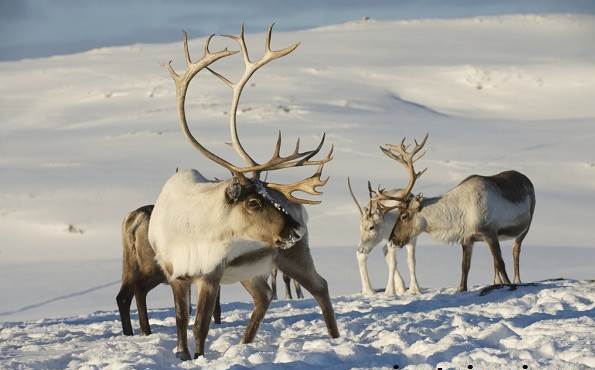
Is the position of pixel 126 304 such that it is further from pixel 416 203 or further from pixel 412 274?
pixel 416 203

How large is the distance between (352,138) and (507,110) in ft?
49.0

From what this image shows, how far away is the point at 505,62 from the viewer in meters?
59.4

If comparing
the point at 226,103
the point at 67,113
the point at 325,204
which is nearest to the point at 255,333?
the point at 325,204

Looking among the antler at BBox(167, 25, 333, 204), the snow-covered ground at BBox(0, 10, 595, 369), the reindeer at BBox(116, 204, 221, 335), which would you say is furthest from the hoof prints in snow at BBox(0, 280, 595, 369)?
A: the antler at BBox(167, 25, 333, 204)

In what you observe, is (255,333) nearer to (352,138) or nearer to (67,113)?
(352,138)

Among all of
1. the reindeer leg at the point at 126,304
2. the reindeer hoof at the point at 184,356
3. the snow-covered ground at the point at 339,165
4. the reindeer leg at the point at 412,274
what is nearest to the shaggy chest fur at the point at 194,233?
the reindeer hoof at the point at 184,356

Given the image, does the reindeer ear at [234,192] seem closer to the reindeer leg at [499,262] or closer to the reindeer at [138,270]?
the reindeer at [138,270]

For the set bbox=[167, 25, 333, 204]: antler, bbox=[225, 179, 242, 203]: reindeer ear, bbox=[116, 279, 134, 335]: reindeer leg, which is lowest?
bbox=[116, 279, 134, 335]: reindeer leg

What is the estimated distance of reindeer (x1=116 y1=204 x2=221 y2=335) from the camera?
33.9 ft

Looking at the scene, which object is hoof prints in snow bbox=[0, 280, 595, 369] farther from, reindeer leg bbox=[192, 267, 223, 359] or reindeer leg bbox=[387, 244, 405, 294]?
reindeer leg bbox=[387, 244, 405, 294]

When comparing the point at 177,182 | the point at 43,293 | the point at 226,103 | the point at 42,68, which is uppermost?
the point at 42,68

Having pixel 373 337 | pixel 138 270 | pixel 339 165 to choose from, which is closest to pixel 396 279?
pixel 138 270

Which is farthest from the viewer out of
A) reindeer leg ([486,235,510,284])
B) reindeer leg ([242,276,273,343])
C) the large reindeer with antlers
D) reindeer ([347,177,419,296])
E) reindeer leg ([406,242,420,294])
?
reindeer ([347,177,419,296])

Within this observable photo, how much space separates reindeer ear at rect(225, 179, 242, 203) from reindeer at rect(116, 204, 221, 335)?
184 centimetres
